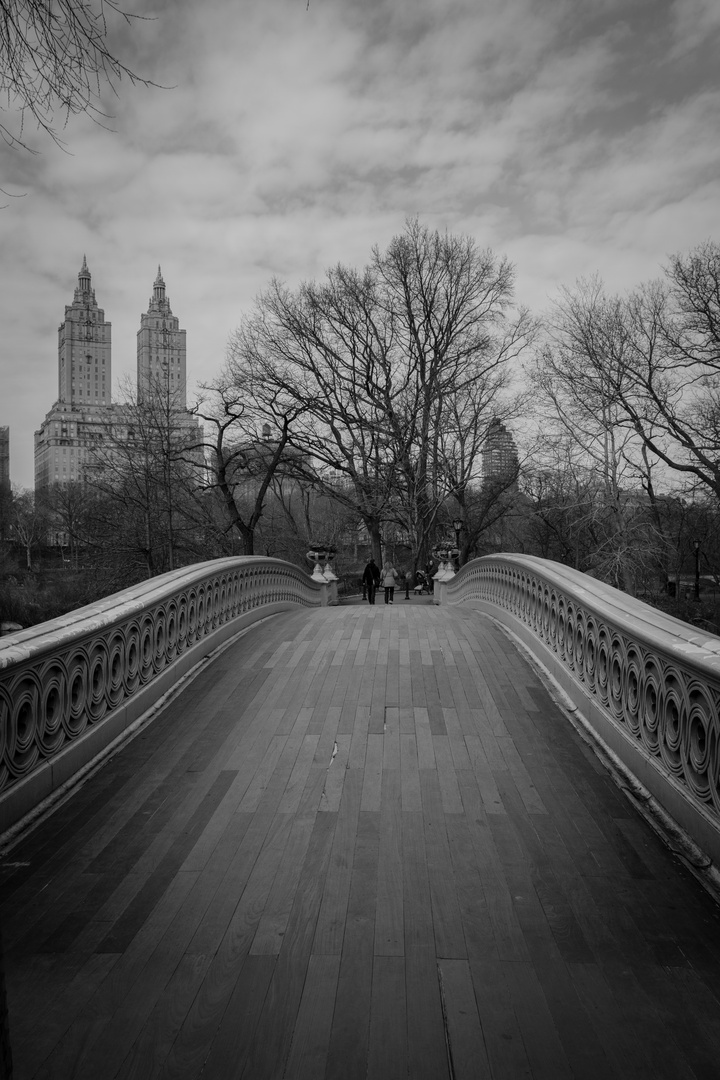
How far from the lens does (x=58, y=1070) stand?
82.0 inches

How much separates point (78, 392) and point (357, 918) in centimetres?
3538

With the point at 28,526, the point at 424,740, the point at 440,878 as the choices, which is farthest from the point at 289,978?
the point at 28,526

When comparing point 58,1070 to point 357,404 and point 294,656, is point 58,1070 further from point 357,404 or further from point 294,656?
point 357,404

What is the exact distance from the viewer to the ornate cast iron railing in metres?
3.73

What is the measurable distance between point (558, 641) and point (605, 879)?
12.1 feet

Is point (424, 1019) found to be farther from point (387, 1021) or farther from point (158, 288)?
point (158, 288)

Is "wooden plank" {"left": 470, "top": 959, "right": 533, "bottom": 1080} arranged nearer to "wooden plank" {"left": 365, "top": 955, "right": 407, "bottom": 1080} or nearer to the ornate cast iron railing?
"wooden plank" {"left": 365, "top": 955, "right": 407, "bottom": 1080}

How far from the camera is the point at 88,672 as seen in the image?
4668 mm

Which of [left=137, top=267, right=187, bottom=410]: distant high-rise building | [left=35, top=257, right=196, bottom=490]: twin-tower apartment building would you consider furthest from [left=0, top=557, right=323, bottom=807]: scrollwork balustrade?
[left=137, top=267, right=187, bottom=410]: distant high-rise building

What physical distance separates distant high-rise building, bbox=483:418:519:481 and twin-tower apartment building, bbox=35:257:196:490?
12.1m

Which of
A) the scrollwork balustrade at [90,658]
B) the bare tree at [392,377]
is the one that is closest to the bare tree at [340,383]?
the bare tree at [392,377]

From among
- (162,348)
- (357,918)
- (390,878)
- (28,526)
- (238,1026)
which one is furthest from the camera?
(28,526)

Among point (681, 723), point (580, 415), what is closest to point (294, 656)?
point (681, 723)

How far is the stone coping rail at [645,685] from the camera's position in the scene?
134 inches
